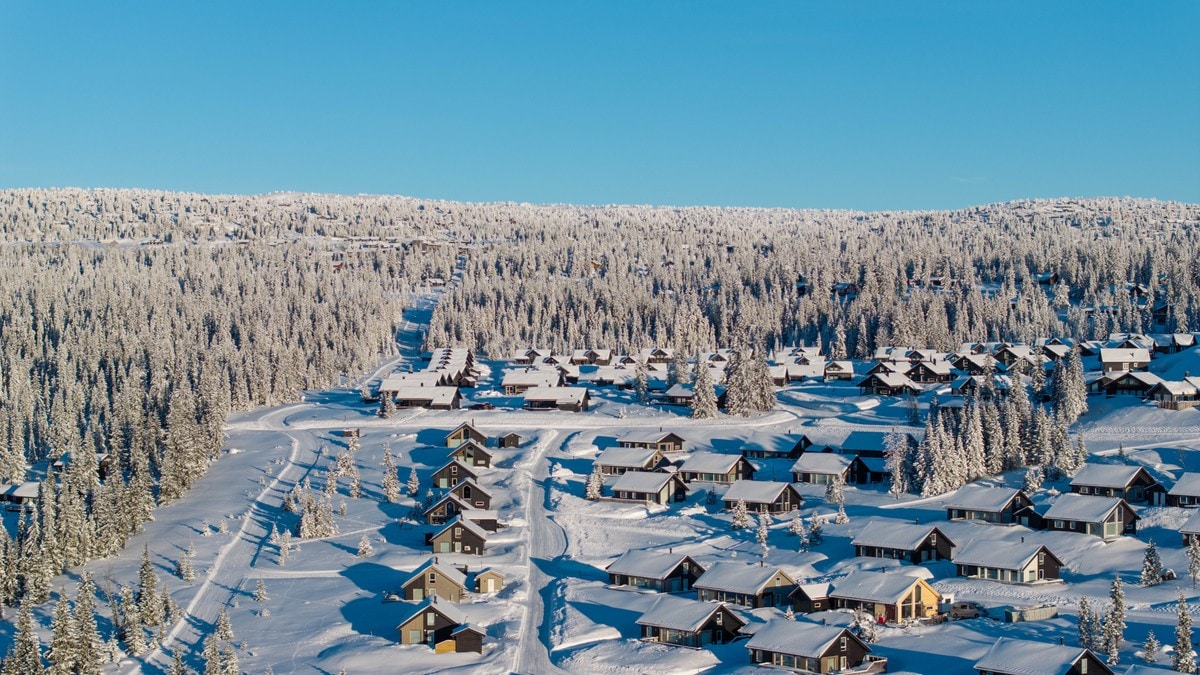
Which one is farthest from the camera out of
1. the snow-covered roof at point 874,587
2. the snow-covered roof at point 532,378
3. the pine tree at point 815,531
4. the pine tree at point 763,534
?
the snow-covered roof at point 532,378

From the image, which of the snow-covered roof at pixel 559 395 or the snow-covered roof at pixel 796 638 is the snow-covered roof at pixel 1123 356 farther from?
the snow-covered roof at pixel 796 638

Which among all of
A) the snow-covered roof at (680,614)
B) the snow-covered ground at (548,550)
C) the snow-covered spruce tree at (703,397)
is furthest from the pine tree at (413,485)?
the snow-covered spruce tree at (703,397)

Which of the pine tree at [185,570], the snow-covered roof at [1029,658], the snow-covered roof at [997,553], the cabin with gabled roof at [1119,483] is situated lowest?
the pine tree at [185,570]

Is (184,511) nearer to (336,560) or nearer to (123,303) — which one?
(336,560)

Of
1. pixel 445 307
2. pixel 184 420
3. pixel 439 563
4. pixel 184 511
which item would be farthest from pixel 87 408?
pixel 439 563

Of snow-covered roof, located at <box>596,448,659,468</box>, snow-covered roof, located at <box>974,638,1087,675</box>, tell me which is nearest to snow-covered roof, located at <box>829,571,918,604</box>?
snow-covered roof, located at <box>974,638,1087,675</box>

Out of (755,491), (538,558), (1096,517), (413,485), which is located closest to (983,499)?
(1096,517)
